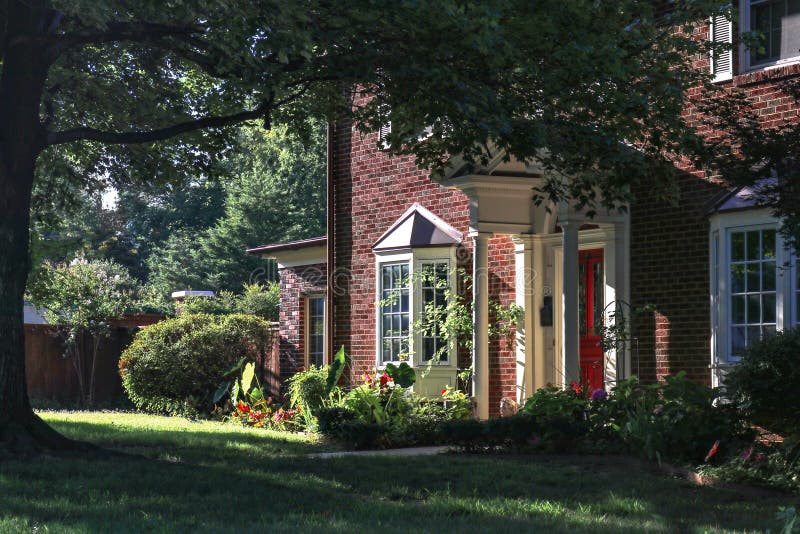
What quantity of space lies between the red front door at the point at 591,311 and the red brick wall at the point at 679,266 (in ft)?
3.49

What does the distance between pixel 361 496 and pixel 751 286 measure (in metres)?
5.57

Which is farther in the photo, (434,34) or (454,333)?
(454,333)

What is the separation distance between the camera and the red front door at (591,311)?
48.3 ft

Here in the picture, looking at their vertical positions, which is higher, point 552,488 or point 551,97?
point 551,97

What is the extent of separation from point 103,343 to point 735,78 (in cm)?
1644

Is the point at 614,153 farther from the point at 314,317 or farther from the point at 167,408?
the point at 167,408

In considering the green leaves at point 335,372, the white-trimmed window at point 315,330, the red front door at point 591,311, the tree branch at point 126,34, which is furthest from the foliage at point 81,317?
the tree branch at point 126,34

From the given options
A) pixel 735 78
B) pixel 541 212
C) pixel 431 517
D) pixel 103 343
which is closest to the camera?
pixel 431 517

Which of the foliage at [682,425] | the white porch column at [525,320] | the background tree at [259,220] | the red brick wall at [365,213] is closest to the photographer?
the foliage at [682,425]

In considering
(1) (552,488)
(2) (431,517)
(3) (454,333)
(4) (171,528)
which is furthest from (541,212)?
(4) (171,528)

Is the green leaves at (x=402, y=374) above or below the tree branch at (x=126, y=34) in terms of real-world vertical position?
below

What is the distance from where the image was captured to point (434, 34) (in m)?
10.2

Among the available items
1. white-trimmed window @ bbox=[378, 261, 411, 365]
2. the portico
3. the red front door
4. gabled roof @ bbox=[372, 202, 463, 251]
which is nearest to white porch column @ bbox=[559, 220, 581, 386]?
the portico

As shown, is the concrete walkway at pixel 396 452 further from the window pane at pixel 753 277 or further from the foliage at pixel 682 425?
the window pane at pixel 753 277
